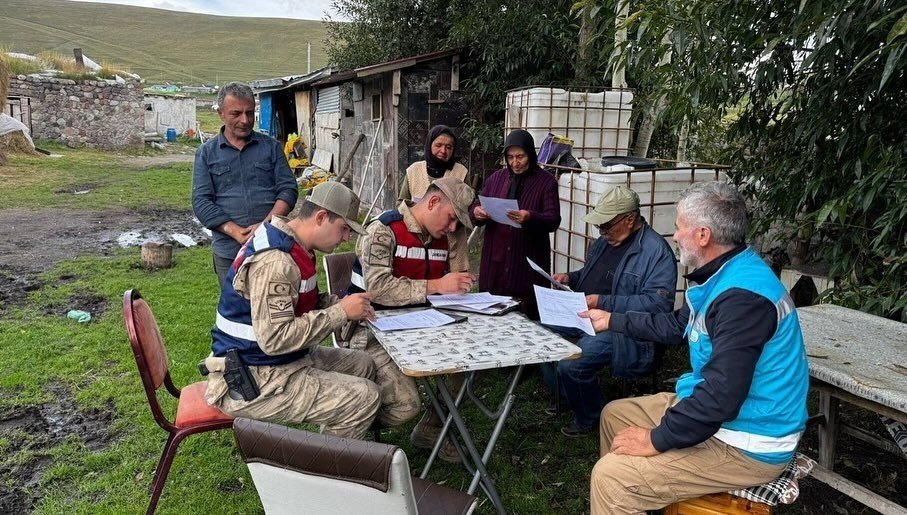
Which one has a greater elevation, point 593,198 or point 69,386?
point 593,198

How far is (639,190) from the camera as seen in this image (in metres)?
4.72

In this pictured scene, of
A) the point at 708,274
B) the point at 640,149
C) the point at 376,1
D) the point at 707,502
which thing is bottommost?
the point at 707,502

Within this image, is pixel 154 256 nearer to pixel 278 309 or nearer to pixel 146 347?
pixel 146 347

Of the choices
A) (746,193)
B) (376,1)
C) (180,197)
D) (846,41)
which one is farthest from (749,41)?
(180,197)

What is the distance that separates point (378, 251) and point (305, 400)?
90 cm

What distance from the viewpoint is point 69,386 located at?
→ 4.45 metres

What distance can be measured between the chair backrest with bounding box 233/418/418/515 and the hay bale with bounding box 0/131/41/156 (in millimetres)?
19932

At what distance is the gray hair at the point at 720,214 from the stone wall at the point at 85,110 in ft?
80.1

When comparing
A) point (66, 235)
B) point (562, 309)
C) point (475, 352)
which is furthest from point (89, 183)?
point (475, 352)

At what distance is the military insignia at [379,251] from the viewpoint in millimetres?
3215

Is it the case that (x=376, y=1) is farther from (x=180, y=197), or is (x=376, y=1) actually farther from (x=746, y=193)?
(x=746, y=193)

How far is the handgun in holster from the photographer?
2.62 metres

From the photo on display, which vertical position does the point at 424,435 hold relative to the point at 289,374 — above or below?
below

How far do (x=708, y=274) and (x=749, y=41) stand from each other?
169 cm
